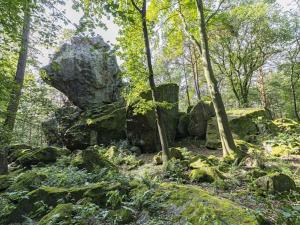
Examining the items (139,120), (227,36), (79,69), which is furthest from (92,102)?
(227,36)

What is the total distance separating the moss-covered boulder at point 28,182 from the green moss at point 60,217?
2035 millimetres

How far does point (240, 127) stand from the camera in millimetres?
12469

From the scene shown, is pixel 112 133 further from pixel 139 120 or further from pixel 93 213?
pixel 93 213

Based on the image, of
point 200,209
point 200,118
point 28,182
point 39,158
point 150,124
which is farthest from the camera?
point 200,118

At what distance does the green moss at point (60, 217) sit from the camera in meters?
3.72

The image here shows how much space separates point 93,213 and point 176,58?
69.4 ft

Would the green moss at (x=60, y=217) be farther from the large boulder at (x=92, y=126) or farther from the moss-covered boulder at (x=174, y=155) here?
the large boulder at (x=92, y=126)

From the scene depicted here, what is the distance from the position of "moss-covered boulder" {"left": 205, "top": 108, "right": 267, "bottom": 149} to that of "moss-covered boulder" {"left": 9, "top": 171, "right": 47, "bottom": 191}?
840cm

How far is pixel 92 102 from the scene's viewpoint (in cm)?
1758

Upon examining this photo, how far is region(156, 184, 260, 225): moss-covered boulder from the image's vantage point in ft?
11.2

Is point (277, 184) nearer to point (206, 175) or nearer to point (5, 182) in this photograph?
point (206, 175)

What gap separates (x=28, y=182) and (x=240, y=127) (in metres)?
10.2

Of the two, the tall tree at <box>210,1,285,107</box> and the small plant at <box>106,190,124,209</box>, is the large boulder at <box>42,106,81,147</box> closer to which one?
the tall tree at <box>210,1,285,107</box>

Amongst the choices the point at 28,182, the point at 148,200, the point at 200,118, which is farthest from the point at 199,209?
the point at 200,118
